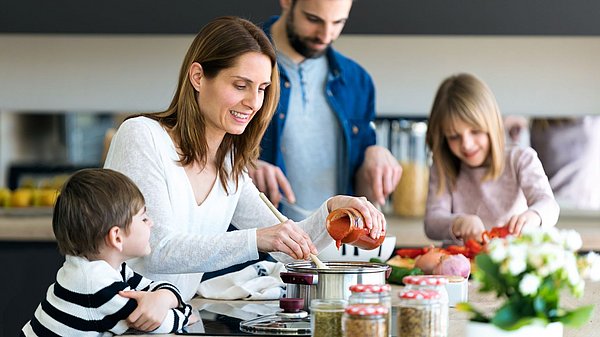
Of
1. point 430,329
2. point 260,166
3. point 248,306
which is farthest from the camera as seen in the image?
point 260,166

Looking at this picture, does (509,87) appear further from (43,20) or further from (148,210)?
(148,210)

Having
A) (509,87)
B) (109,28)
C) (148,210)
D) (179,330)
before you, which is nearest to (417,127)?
(509,87)

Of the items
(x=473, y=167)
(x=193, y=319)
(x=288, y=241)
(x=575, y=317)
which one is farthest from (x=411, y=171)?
(x=575, y=317)

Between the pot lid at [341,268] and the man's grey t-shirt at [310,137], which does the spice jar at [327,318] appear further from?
the man's grey t-shirt at [310,137]

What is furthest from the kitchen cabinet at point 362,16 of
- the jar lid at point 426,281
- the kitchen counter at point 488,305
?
the jar lid at point 426,281

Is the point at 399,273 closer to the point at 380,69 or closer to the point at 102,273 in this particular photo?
the point at 102,273

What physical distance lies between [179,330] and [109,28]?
2.52 meters

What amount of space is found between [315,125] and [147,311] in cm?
175

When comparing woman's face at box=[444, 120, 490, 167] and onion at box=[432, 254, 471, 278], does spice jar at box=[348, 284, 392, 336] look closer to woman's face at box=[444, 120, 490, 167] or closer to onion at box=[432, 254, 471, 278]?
onion at box=[432, 254, 471, 278]

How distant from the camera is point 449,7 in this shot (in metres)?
4.04

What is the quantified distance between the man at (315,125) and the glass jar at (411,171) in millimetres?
823

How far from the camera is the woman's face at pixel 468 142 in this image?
3207 mm

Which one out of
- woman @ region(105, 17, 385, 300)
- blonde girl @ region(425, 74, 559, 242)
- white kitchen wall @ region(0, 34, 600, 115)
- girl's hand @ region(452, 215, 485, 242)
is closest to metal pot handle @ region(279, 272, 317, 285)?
woman @ region(105, 17, 385, 300)

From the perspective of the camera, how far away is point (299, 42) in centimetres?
327
